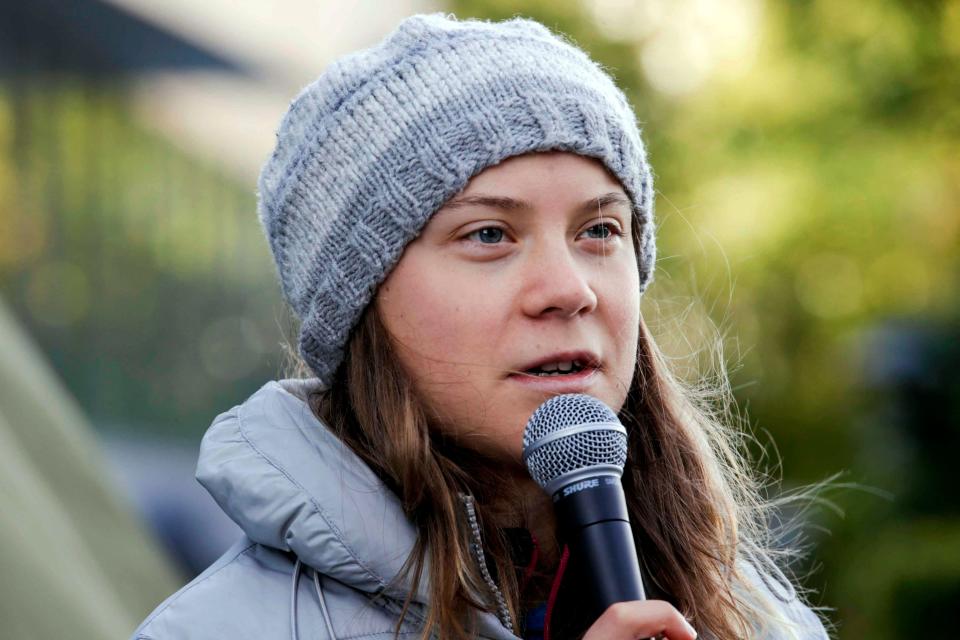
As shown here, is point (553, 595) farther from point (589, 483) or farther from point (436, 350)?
point (436, 350)

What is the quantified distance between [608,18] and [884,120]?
3.89 meters

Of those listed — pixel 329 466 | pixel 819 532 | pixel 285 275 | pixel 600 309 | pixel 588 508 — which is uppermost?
pixel 285 275

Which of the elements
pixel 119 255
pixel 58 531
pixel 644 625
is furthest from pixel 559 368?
pixel 119 255

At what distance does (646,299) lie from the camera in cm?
338

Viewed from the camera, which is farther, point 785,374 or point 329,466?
point 785,374

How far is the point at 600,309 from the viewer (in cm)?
238

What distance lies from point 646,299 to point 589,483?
1.41m

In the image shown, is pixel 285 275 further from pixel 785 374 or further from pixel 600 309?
pixel 785 374

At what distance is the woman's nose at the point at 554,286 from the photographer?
2279 millimetres

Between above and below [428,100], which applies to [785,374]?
below

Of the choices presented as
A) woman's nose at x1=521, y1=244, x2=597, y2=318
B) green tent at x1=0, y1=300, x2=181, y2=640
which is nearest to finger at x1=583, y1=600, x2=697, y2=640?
woman's nose at x1=521, y1=244, x2=597, y2=318

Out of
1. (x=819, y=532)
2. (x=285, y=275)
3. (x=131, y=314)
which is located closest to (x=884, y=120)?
(x=819, y=532)

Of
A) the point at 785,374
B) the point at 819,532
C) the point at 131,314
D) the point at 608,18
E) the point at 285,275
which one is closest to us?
the point at 285,275

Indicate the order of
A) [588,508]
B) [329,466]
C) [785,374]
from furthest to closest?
[785,374] → [329,466] → [588,508]
